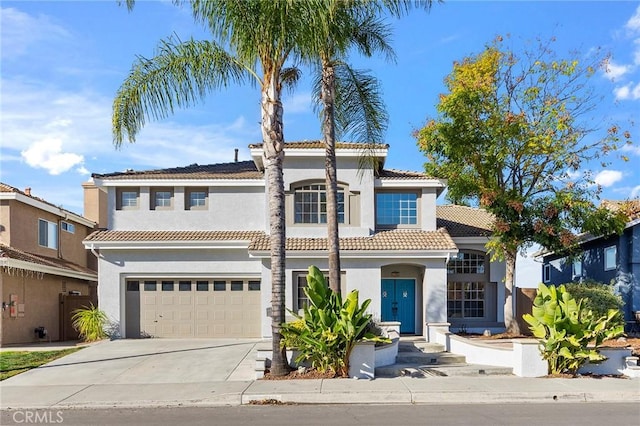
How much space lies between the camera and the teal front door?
1859cm

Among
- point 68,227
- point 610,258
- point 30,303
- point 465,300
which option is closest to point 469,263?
point 465,300

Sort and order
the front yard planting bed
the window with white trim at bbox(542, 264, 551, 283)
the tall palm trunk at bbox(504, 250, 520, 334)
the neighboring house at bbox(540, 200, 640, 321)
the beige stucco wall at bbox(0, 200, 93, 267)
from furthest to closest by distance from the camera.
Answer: the window with white trim at bbox(542, 264, 551, 283), the beige stucco wall at bbox(0, 200, 93, 267), the neighboring house at bbox(540, 200, 640, 321), the tall palm trunk at bbox(504, 250, 520, 334), the front yard planting bed

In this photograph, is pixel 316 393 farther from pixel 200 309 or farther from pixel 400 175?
pixel 400 175

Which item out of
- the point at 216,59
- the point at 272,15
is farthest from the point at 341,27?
the point at 216,59

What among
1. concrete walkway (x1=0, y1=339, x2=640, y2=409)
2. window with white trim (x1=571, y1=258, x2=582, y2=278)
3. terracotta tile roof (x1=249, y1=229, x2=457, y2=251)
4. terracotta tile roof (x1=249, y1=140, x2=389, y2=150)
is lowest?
concrete walkway (x1=0, y1=339, x2=640, y2=409)

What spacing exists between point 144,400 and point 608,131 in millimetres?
16622

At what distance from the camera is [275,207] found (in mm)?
11711

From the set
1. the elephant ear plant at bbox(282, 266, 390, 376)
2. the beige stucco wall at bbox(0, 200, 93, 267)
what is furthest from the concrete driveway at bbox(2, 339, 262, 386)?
the beige stucco wall at bbox(0, 200, 93, 267)

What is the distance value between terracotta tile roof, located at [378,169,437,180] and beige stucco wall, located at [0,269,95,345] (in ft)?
44.4

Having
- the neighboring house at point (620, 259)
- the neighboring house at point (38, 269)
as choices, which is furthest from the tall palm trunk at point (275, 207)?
the neighboring house at point (620, 259)

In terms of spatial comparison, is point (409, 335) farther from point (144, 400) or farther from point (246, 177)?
point (144, 400)

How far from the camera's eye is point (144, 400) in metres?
10.0

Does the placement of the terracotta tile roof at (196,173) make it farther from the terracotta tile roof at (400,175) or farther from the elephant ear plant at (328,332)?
the elephant ear plant at (328,332)
